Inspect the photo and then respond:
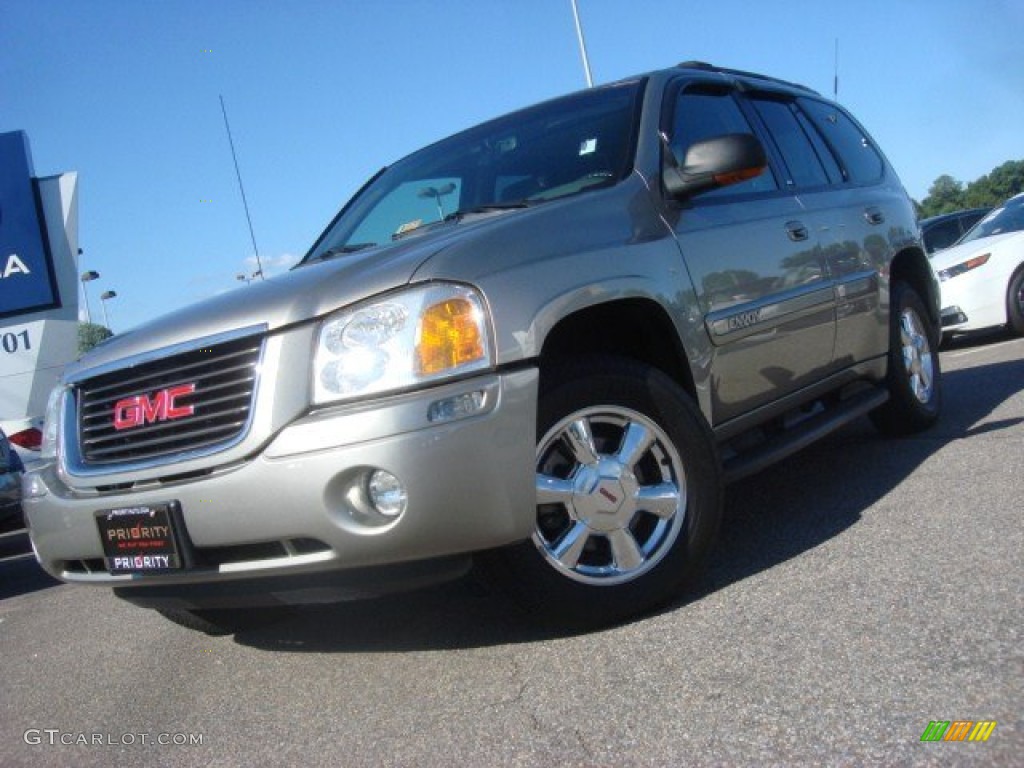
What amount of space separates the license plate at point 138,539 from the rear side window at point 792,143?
306cm

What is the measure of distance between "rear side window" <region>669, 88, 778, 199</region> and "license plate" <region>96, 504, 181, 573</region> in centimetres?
214

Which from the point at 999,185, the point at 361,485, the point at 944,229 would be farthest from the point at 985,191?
the point at 361,485

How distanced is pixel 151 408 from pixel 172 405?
3.9 inches

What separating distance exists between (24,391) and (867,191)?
33.6 feet

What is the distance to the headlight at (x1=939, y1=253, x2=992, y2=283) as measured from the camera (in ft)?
30.1

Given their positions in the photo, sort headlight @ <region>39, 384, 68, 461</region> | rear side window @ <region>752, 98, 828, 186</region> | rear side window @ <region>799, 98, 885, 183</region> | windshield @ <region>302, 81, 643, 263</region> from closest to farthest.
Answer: headlight @ <region>39, 384, 68, 461</region>
windshield @ <region>302, 81, 643, 263</region>
rear side window @ <region>752, 98, 828, 186</region>
rear side window @ <region>799, 98, 885, 183</region>

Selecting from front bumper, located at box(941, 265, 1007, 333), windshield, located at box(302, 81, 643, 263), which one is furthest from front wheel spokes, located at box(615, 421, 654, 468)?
front bumper, located at box(941, 265, 1007, 333)

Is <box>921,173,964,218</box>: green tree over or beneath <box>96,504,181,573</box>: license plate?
beneath

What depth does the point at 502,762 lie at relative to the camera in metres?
2.20

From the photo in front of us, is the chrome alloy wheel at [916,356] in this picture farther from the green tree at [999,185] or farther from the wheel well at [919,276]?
the green tree at [999,185]

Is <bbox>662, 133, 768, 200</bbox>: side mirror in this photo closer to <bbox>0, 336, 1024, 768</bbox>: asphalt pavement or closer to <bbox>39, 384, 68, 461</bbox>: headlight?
<bbox>0, 336, 1024, 768</bbox>: asphalt pavement

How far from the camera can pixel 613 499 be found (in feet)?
9.52

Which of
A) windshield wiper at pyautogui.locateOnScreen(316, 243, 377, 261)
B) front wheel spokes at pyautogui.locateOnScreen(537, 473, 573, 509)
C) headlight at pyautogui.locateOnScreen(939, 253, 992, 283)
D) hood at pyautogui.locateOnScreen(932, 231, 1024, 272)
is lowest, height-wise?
headlight at pyautogui.locateOnScreen(939, 253, 992, 283)

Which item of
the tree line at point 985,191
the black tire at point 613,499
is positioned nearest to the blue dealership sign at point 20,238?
the black tire at point 613,499
